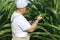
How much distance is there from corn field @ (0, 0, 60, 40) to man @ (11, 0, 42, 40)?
65 cm

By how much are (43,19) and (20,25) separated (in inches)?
36.3

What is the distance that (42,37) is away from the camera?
14.6ft

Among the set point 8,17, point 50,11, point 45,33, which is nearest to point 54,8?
point 50,11

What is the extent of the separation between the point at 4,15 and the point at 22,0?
3.71 ft

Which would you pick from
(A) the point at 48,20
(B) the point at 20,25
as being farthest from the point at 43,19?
(B) the point at 20,25

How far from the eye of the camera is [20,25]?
3.59 m

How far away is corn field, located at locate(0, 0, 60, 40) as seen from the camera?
437cm

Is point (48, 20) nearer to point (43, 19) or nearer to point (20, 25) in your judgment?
point (43, 19)

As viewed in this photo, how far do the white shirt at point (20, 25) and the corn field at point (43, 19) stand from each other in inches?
27.2

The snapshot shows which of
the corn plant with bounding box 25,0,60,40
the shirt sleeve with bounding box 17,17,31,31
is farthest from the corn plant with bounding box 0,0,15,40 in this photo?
the shirt sleeve with bounding box 17,17,31,31

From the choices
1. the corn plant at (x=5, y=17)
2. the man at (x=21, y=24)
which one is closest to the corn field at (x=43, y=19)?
the corn plant at (x=5, y=17)

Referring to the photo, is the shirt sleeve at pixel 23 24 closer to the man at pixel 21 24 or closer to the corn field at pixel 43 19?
the man at pixel 21 24

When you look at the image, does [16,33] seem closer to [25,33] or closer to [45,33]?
[25,33]

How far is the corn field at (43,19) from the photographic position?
437 cm
